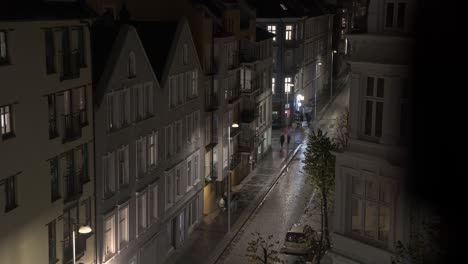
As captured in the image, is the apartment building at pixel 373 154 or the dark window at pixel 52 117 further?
the dark window at pixel 52 117

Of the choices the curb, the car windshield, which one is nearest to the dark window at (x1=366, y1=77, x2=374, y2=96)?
the car windshield

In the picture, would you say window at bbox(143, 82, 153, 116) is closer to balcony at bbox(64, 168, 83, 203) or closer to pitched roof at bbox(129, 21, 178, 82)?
pitched roof at bbox(129, 21, 178, 82)

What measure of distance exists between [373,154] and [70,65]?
13.2 meters

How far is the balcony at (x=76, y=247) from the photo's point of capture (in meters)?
26.4

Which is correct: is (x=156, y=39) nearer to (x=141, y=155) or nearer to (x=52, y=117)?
(x=141, y=155)

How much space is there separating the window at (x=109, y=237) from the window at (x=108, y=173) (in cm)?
125

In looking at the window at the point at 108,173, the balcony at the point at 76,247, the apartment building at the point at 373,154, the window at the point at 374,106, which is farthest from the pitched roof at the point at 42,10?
the window at the point at 374,106

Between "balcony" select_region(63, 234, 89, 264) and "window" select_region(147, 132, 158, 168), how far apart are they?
8.57 metres

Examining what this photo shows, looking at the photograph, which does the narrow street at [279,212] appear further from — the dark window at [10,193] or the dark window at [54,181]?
Answer: the dark window at [10,193]

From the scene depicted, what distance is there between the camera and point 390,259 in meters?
19.8

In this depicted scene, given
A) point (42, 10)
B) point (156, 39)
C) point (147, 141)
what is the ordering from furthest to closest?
point (156, 39), point (147, 141), point (42, 10)

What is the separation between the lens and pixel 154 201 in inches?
1435

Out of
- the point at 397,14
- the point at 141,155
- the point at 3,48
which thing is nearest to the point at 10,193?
the point at 3,48

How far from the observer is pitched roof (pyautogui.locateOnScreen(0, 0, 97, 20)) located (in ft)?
73.1
